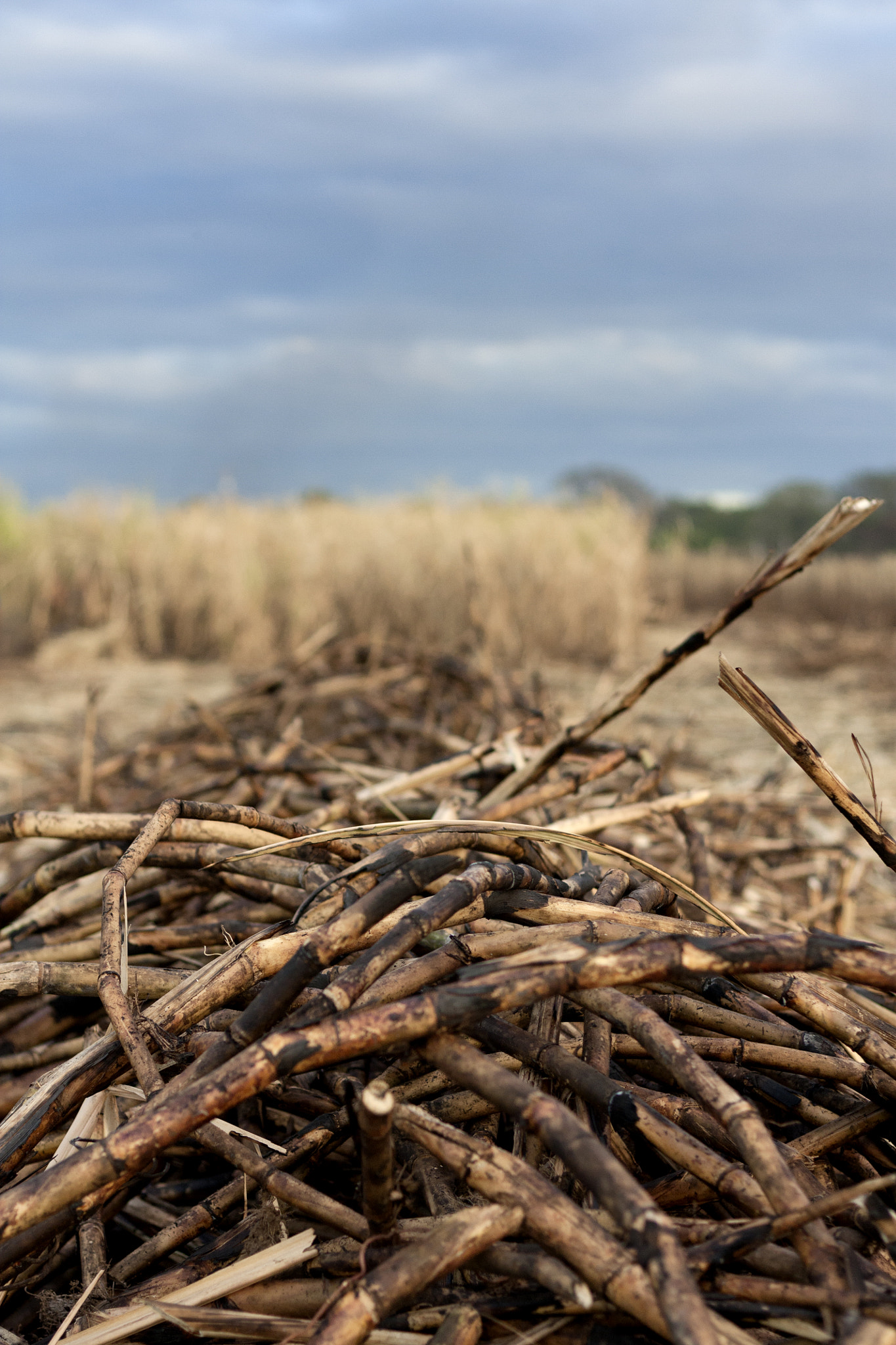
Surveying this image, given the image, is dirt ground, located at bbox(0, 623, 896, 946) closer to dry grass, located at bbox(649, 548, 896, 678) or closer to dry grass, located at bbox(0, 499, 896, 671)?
dry grass, located at bbox(649, 548, 896, 678)

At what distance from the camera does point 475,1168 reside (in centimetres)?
82

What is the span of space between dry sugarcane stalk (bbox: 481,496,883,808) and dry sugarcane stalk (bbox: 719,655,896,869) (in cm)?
11

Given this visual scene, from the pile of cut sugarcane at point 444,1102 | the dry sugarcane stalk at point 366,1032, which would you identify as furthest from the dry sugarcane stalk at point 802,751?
the dry sugarcane stalk at point 366,1032

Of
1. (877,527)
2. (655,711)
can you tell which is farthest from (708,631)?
(877,527)

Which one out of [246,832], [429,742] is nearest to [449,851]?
[246,832]

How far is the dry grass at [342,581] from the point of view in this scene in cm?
942

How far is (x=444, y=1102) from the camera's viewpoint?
3.28ft

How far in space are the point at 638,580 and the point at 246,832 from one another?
9.79 meters

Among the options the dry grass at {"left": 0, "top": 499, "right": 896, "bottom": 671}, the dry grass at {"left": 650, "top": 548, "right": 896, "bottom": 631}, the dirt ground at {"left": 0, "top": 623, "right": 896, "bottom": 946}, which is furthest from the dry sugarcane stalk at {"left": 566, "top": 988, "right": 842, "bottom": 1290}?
the dry grass at {"left": 650, "top": 548, "right": 896, "bottom": 631}

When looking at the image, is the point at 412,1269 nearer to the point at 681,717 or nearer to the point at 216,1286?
the point at 216,1286

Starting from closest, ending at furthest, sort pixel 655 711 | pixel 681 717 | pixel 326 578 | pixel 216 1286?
1. pixel 216 1286
2. pixel 681 717
3. pixel 655 711
4. pixel 326 578

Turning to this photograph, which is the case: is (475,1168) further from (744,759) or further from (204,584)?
(204,584)

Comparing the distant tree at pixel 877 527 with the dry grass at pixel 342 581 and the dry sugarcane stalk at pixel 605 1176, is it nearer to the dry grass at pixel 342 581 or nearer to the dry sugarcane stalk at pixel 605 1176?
the dry grass at pixel 342 581

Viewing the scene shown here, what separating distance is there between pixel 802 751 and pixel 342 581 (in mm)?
8910
